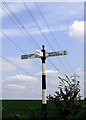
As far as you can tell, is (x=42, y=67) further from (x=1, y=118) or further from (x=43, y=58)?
(x=1, y=118)

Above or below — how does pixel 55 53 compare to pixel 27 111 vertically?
above

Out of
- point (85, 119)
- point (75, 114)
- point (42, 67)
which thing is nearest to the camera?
point (85, 119)

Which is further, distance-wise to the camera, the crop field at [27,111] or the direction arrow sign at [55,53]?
the direction arrow sign at [55,53]

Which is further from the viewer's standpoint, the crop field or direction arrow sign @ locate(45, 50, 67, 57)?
direction arrow sign @ locate(45, 50, 67, 57)

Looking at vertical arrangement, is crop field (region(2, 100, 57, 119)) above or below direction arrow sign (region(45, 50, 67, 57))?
below

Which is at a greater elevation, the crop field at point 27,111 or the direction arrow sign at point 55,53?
the direction arrow sign at point 55,53

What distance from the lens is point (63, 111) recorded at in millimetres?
Result: 15000

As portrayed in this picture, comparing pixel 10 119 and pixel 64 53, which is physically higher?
pixel 64 53

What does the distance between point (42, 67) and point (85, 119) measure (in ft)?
15.3

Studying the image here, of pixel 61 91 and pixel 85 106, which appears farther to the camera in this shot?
pixel 85 106

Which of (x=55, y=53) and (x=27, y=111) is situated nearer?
(x=27, y=111)

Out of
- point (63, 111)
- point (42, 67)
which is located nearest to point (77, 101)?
point (63, 111)

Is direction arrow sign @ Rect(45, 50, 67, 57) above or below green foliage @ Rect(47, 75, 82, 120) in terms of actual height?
above

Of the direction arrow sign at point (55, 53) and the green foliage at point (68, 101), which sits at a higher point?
the direction arrow sign at point (55, 53)
